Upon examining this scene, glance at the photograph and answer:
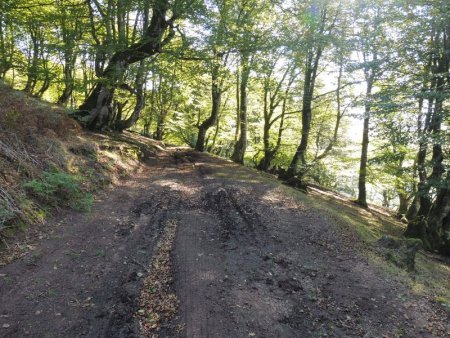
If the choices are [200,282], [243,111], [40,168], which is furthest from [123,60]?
[200,282]

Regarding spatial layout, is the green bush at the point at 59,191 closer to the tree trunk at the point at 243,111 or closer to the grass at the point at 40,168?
the grass at the point at 40,168

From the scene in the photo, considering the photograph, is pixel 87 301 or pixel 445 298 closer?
pixel 87 301

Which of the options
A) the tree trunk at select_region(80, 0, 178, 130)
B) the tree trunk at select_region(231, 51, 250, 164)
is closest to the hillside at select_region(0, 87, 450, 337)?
the tree trunk at select_region(80, 0, 178, 130)

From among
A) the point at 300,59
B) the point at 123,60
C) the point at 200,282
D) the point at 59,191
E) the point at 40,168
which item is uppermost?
the point at 300,59

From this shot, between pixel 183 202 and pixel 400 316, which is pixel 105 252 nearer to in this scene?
pixel 183 202

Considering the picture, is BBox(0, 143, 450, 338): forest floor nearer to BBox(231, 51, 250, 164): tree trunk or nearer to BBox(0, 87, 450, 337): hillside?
BBox(0, 87, 450, 337): hillside

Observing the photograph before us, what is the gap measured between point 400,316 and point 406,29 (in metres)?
12.2

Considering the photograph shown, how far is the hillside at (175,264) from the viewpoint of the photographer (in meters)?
3.94

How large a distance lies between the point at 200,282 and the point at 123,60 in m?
11.3

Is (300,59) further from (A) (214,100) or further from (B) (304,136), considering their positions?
(A) (214,100)

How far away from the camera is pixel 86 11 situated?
13.8 m

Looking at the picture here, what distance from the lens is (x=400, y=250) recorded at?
7.18 metres

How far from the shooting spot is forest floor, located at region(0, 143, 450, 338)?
3844mm

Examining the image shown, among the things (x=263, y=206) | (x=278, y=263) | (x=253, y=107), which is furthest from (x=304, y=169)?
(x=253, y=107)
